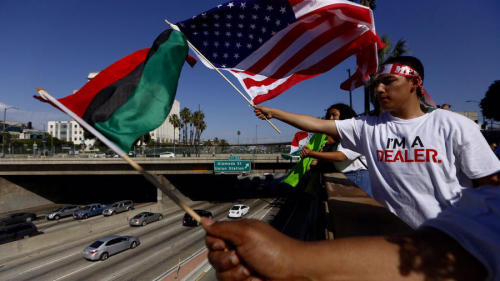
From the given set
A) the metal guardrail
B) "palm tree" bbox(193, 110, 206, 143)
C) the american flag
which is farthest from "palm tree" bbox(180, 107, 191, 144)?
the american flag

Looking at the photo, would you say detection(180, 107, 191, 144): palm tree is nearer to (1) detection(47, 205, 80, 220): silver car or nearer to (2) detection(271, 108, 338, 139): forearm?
(1) detection(47, 205, 80, 220): silver car

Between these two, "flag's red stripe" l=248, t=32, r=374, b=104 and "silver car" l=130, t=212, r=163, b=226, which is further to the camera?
"silver car" l=130, t=212, r=163, b=226

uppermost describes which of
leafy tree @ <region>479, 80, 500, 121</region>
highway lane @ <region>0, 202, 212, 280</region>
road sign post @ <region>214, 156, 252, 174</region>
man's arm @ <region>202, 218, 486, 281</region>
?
leafy tree @ <region>479, 80, 500, 121</region>

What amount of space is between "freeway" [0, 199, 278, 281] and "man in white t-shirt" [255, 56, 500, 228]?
14281mm

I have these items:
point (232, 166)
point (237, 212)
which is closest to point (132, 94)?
point (232, 166)

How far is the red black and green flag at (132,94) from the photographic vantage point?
2631mm

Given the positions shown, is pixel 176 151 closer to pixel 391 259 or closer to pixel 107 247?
pixel 107 247

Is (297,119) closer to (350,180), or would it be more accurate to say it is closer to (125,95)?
(125,95)

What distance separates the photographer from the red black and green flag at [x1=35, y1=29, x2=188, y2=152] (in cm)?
263

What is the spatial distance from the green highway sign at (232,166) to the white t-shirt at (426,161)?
22.5 metres

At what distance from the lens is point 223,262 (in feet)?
3.43

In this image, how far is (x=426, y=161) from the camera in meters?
2.05

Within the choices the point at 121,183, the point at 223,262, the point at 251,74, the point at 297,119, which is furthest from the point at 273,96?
the point at 121,183

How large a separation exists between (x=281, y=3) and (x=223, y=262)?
13.3 feet
